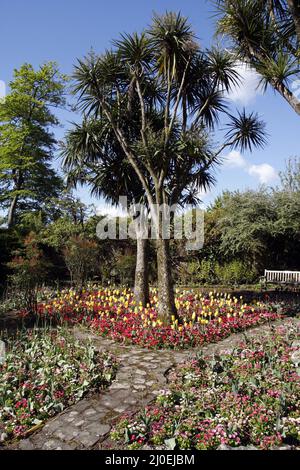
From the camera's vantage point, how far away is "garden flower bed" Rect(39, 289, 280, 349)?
6.49 meters

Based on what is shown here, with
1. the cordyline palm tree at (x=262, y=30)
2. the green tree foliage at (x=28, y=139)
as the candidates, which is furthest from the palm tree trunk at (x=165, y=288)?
the green tree foliage at (x=28, y=139)

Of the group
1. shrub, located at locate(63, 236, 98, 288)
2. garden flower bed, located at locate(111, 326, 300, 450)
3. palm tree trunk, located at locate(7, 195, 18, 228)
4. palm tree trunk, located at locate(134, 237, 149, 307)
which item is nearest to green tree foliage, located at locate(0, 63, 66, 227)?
palm tree trunk, located at locate(7, 195, 18, 228)

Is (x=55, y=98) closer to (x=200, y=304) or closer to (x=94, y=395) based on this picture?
(x=200, y=304)

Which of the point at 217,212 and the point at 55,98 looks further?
the point at 55,98

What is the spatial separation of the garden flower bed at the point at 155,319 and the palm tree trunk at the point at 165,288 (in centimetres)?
21

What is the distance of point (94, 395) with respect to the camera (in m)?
4.30

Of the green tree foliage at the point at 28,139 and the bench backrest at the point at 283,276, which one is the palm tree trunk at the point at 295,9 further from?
the green tree foliage at the point at 28,139

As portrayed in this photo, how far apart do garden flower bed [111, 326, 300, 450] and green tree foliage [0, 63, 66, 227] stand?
56.6ft

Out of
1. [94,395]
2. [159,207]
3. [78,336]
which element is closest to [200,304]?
[159,207]

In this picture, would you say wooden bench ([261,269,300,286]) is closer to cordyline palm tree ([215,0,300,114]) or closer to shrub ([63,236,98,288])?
shrub ([63,236,98,288])

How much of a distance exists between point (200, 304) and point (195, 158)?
3.96 metres

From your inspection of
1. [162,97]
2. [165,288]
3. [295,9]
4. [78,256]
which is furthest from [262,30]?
[78,256]

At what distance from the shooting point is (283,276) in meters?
13.1
